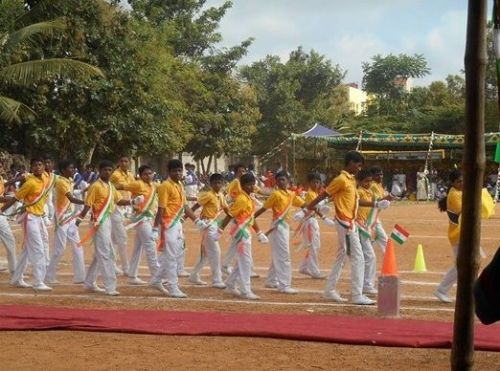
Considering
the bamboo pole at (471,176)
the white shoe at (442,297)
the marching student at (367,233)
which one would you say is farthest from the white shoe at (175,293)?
the bamboo pole at (471,176)

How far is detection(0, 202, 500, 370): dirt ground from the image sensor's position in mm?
7473

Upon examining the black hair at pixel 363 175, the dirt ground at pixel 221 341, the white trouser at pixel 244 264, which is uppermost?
the black hair at pixel 363 175

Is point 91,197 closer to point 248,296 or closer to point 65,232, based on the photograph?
point 65,232

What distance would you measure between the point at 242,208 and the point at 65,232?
2836 mm

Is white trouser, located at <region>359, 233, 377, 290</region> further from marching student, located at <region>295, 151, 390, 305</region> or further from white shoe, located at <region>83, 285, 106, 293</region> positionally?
white shoe, located at <region>83, 285, 106, 293</region>

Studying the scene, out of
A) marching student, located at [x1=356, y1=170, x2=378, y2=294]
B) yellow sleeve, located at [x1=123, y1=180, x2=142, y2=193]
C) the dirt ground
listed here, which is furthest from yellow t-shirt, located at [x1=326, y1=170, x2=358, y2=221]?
yellow sleeve, located at [x1=123, y1=180, x2=142, y2=193]

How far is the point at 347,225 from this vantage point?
11.1 m

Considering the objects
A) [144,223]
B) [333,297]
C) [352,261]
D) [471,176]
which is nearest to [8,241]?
[144,223]

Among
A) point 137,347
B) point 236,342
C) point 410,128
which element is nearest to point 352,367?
point 236,342

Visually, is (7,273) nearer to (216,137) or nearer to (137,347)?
(137,347)

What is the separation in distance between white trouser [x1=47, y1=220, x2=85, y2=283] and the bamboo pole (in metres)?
8.96

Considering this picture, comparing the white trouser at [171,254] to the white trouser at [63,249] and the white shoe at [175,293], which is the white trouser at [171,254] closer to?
the white shoe at [175,293]

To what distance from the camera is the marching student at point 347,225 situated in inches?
430

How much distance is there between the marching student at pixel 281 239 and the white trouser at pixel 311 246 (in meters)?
1.41
